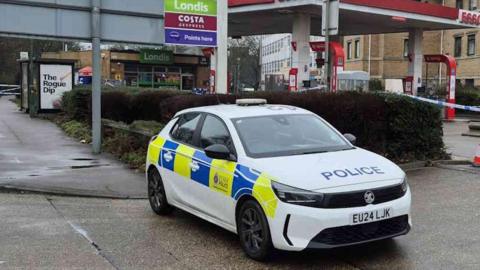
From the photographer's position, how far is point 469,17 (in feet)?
103

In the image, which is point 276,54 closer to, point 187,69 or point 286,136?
point 187,69

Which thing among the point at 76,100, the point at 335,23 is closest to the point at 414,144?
the point at 335,23

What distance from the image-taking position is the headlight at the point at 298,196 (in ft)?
17.2

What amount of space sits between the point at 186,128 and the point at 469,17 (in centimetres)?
2791

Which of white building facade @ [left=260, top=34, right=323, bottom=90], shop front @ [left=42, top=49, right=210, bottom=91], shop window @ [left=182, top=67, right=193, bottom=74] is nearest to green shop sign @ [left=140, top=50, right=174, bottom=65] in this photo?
shop front @ [left=42, top=49, right=210, bottom=91]

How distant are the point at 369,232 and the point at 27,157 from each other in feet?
30.7

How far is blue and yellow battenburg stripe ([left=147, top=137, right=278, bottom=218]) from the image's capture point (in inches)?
217

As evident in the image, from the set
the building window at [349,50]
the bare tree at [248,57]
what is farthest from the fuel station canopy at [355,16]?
the bare tree at [248,57]

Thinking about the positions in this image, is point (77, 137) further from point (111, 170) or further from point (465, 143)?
point (465, 143)

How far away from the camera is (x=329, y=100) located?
11477mm

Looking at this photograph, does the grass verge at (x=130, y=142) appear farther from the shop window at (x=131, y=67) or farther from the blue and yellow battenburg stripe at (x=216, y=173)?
the shop window at (x=131, y=67)

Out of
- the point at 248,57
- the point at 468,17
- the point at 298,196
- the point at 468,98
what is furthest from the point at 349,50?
the point at 298,196

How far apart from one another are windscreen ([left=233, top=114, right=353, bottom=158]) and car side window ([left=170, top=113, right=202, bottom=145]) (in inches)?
31.4

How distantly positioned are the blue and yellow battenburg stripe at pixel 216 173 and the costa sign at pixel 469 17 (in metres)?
27.2
